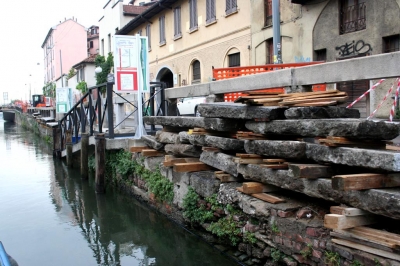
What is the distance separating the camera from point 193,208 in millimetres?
6445

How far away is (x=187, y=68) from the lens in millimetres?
21562

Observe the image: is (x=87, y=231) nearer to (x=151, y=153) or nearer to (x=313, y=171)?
(x=151, y=153)

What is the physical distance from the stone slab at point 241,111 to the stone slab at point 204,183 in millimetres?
917

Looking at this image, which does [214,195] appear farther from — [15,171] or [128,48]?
[15,171]

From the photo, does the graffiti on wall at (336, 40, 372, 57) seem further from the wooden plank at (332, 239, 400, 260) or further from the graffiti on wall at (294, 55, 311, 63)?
the wooden plank at (332, 239, 400, 260)

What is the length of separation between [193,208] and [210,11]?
1396cm

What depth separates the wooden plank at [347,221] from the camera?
3.67 m

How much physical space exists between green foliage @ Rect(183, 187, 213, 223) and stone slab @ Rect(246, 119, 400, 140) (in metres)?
1.91

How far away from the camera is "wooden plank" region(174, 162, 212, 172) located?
21.9ft

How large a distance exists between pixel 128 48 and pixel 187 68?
11.2 metres

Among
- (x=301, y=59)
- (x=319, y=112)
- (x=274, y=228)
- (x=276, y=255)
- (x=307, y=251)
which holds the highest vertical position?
(x=301, y=59)

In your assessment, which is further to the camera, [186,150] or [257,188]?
[186,150]

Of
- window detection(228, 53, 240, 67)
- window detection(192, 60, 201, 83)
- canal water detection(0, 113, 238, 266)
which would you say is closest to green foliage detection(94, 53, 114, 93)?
window detection(192, 60, 201, 83)

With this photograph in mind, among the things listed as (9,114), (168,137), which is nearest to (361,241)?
(168,137)
